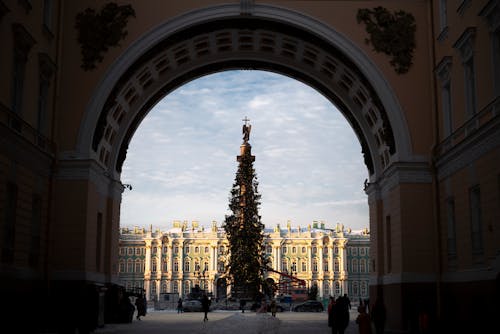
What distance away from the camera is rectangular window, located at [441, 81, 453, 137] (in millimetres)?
26172

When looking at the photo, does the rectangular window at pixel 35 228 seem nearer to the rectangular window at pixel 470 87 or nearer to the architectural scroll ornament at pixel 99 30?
the architectural scroll ornament at pixel 99 30

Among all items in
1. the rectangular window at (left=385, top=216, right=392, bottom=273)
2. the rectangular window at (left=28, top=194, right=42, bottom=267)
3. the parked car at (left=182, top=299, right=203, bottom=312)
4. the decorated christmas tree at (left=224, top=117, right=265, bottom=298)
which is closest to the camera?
the rectangular window at (left=28, top=194, right=42, bottom=267)

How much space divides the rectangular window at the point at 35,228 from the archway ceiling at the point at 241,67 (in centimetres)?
352

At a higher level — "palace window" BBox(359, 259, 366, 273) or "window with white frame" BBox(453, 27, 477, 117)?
"window with white frame" BBox(453, 27, 477, 117)

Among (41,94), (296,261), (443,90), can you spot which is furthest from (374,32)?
(296,261)

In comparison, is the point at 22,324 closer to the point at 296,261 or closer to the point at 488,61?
the point at 488,61

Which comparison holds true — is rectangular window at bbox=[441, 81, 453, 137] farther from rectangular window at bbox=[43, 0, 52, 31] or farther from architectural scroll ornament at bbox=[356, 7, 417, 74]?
rectangular window at bbox=[43, 0, 52, 31]

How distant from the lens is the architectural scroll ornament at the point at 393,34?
27978mm

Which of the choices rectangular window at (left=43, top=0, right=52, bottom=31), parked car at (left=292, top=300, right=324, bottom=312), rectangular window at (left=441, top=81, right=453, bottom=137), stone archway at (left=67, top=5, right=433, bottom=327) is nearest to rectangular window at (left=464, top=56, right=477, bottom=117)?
rectangular window at (left=441, top=81, right=453, bottom=137)

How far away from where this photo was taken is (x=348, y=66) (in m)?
29.3

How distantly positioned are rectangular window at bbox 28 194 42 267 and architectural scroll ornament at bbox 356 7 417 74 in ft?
49.1

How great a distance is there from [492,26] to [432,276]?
1004cm

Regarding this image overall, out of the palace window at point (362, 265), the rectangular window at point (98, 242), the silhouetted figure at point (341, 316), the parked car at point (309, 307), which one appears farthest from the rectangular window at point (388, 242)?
the palace window at point (362, 265)

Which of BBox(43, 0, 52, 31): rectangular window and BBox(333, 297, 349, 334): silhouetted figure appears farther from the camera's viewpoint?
BBox(43, 0, 52, 31): rectangular window
